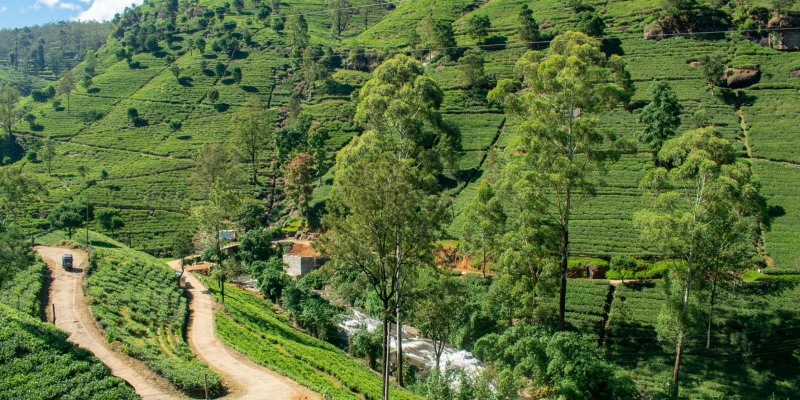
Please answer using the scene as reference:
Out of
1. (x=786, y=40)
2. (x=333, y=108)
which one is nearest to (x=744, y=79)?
(x=786, y=40)

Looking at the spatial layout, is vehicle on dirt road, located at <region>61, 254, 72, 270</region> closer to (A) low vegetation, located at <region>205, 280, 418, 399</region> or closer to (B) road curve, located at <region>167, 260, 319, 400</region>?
(B) road curve, located at <region>167, 260, 319, 400</region>

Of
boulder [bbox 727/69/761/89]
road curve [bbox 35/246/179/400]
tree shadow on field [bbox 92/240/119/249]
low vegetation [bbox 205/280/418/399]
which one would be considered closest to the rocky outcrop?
boulder [bbox 727/69/761/89]

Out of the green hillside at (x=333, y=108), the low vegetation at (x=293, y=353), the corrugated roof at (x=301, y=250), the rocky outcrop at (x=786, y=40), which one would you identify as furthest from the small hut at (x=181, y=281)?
the rocky outcrop at (x=786, y=40)

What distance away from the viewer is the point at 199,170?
57.4 metres

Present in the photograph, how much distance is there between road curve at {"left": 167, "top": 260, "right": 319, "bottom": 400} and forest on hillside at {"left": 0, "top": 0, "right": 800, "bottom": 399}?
74 cm

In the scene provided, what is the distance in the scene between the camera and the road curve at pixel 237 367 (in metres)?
19.2

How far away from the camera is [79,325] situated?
2234cm

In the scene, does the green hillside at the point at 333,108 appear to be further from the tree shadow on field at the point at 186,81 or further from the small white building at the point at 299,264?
the small white building at the point at 299,264

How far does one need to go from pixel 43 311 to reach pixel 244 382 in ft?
36.8

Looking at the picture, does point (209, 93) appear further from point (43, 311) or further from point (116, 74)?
point (43, 311)

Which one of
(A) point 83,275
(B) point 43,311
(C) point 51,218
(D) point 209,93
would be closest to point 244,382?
(B) point 43,311

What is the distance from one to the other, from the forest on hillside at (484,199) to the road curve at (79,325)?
2.68ft

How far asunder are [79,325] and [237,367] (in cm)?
724

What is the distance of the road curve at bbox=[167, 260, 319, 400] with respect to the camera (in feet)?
63.0
